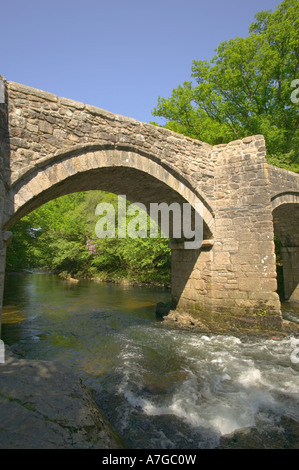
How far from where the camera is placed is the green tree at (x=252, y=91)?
40.4 ft

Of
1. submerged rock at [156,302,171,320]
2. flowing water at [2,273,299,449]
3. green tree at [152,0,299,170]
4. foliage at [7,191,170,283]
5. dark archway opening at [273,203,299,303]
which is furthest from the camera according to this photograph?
foliage at [7,191,170,283]

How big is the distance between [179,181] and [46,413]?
514 centimetres

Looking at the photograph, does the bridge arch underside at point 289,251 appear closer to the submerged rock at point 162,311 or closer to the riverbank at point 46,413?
the submerged rock at point 162,311

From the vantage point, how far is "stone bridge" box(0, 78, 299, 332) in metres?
4.26

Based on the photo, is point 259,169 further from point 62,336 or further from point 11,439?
point 11,439

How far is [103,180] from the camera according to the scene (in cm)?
597

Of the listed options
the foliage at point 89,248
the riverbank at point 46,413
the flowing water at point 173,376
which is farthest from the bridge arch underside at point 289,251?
the riverbank at point 46,413

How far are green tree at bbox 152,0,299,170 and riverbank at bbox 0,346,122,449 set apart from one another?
38.9ft

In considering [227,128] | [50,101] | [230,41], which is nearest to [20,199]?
[50,101]

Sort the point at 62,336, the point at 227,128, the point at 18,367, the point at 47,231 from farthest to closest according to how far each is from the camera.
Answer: the point at 47,231 < the point at 227,128 < the point at 62,336 < the point at 18,367

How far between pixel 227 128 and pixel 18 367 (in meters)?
12.8

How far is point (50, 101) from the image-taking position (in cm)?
458

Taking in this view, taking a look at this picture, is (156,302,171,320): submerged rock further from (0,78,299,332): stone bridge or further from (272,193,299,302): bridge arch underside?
(272,193,299,302): bridge arch underside

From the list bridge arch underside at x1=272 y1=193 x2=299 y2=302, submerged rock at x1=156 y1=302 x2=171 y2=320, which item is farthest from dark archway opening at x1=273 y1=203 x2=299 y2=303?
submerged rock at x1=156 y1=302 x2=171 y2=320
